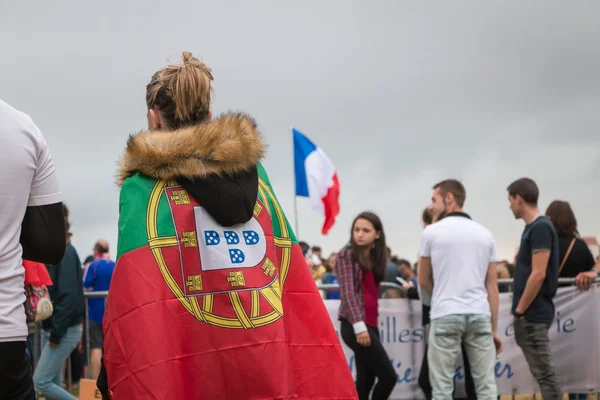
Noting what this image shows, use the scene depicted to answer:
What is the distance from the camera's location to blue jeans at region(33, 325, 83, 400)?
8.45m

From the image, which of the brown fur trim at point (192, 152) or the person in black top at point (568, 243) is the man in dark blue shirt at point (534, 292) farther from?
the brown fur trim at point (192, 152)

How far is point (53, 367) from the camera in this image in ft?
28.1

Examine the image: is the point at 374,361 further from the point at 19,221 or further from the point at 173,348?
the point at 19,221

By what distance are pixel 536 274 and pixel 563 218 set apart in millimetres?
1295

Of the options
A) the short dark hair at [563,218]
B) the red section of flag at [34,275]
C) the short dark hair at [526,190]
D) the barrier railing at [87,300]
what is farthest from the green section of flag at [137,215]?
the short dark hair at [563,218]

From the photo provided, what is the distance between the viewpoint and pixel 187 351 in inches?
143

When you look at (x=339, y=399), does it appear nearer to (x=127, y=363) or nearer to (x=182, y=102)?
(x=127, y=363)

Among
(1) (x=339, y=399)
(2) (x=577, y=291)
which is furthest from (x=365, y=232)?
(1) (x=339, y=399)

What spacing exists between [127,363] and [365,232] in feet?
17.2

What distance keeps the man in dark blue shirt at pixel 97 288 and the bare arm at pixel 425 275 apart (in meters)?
3.36

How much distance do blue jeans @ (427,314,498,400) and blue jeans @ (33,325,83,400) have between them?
3.39 m

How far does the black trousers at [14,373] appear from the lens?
3156 mm

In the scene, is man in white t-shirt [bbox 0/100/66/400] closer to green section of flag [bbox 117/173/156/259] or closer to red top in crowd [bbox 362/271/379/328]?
green section of flag [bbox 117/173/156/259]

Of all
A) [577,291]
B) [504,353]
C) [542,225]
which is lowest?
[504,353]
